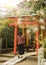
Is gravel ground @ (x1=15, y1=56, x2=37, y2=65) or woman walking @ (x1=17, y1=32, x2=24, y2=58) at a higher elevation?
woman walking @ (x1=17, y1=32, x2=24, y2=58)

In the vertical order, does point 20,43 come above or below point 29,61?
above

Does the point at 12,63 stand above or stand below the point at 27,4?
below

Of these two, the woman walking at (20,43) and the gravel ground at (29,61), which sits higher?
the woman walking at (20,43)

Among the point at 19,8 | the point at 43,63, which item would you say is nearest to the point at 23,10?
the point at 19,8

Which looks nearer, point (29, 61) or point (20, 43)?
point (20, 43)

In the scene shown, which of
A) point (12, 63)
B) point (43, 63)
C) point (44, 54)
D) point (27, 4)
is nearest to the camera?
point (27, 4)

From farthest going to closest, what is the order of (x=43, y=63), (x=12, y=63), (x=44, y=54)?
(x=12, y=63) → (x=44, y=54) → (x=43, y=63)

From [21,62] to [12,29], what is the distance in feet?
15.3

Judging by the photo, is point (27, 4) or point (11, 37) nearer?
point (27, 4)

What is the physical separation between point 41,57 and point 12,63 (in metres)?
2.35

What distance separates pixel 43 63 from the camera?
1060 cm

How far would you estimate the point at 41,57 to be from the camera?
11.2 metres

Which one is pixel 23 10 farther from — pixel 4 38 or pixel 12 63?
pixel 4 38

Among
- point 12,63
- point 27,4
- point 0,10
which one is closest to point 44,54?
point 12,63
